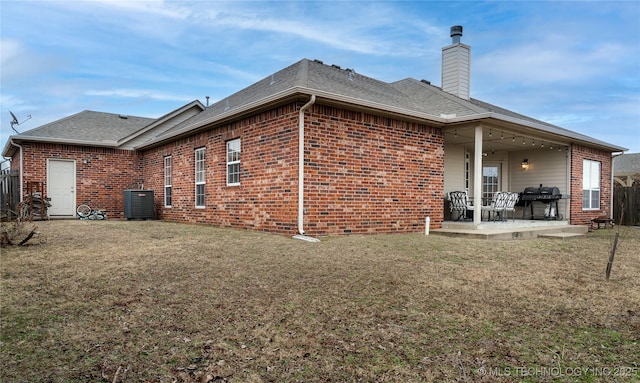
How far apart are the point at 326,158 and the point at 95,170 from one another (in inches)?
447

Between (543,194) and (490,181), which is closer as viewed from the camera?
(543,194)

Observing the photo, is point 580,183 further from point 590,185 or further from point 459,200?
point 459,200

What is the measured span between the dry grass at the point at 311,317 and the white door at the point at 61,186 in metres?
9.92

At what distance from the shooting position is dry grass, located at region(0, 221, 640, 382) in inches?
104

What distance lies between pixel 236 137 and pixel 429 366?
8486 millimetres

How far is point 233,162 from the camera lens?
34.1 feet

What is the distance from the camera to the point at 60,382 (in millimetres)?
2414

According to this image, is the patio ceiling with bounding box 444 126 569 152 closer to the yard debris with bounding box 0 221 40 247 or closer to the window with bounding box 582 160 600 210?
the window with bounding box 582 160 600 210

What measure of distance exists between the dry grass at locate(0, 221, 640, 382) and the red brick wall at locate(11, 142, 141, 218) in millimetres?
9889

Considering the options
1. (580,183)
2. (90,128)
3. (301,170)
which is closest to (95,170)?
(90,128)

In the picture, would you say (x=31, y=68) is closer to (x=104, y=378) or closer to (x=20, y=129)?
(x=20, y=129)

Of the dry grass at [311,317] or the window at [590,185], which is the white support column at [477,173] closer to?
the dry grass at [311,317]

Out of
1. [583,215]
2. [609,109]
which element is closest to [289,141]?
[583,215]

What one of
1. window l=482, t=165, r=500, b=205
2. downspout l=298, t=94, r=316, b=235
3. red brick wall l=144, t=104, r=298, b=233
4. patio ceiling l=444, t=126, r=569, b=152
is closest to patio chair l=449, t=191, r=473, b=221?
patio ceiling l=444, t=126, r=569, b=152
